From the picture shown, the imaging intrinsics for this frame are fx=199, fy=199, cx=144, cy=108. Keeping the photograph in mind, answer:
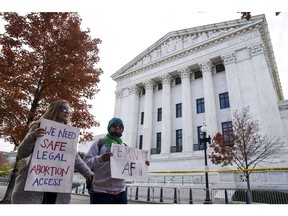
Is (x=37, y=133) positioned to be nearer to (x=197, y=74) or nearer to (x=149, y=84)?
(x=197, y=74)

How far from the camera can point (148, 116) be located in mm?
28062

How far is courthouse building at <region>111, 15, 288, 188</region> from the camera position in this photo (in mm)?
19891

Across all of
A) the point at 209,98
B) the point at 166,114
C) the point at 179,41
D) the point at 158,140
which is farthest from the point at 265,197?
the point at 179,41

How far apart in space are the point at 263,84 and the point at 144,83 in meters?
16.0

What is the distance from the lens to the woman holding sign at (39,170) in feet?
7.57

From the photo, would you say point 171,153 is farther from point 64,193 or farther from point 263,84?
point 64,193

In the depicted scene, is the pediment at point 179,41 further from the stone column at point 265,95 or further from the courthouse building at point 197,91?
the stone column at point 265,95

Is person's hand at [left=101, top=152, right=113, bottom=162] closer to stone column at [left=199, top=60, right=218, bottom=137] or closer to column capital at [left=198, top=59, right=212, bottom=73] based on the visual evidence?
stone column at [left=199, top=60, right=218, bottom=137]

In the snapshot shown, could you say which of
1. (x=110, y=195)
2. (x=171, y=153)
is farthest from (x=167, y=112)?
(x=110, y=195)

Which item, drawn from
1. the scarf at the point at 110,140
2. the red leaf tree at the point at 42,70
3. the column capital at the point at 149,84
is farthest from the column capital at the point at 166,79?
the scarf at the point at 110,140

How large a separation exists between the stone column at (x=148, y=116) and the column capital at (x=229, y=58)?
1055 centimetres

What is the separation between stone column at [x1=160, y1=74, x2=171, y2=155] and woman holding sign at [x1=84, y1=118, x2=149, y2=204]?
21.4 metres

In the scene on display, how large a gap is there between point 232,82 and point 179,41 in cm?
1071

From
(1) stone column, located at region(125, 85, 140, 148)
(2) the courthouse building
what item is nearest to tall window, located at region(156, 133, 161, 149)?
(2) the courthouse building
